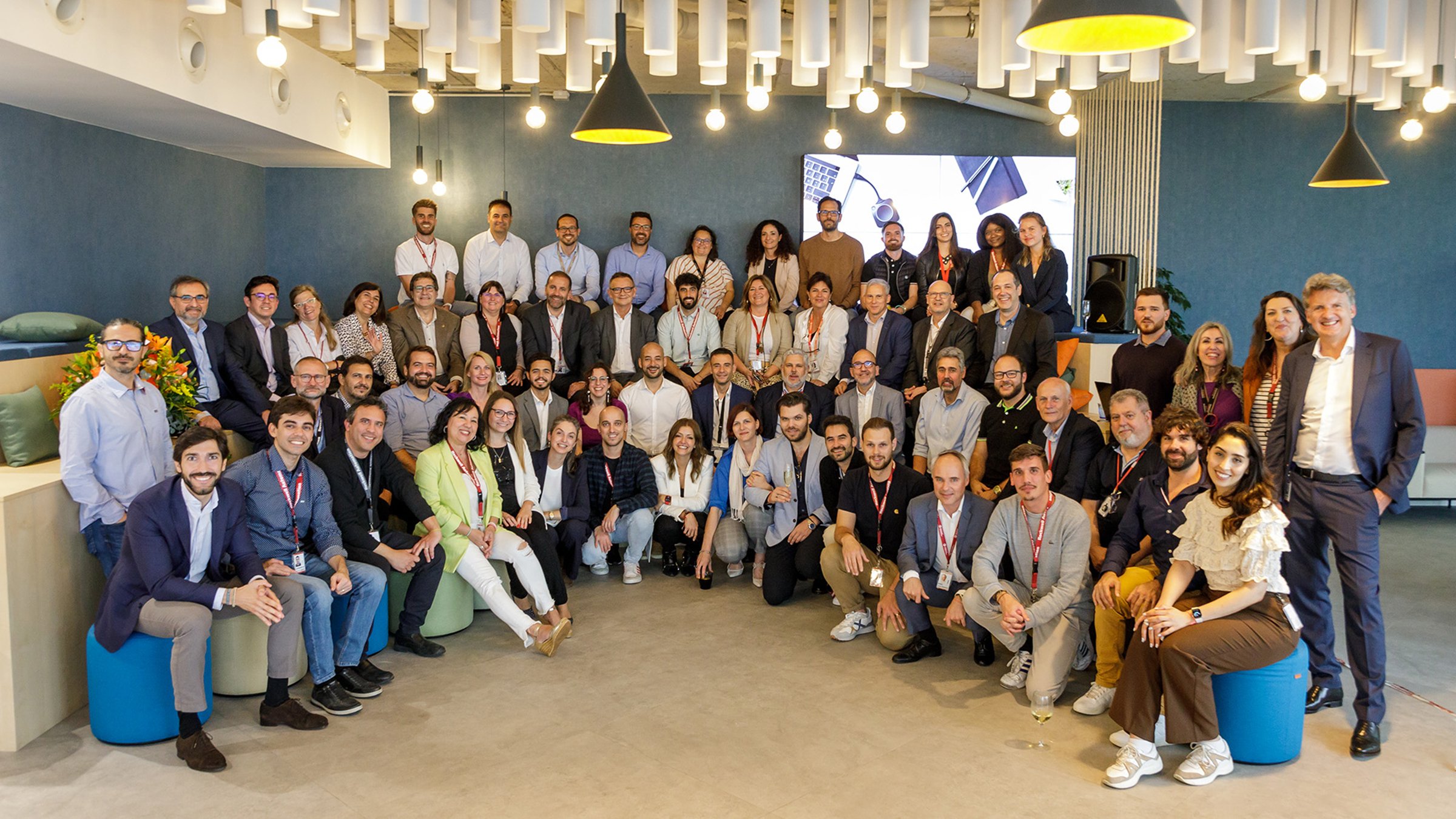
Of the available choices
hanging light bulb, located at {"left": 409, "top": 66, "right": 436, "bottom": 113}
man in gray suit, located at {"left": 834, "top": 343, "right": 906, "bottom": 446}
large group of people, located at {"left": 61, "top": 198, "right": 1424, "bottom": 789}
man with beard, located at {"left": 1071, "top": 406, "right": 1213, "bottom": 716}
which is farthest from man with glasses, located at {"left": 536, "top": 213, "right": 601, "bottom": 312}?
man with beard, located at {"left": 1071, "top": 406, "right": 1213, "bottom": 716}

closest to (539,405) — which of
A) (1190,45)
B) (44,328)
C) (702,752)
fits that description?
(44,328)

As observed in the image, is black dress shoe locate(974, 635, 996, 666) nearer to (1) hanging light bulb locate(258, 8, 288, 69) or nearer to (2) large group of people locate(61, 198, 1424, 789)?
(2) large group of people locate(61, 198, 1424, 789)

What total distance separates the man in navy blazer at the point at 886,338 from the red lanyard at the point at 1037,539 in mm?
2509

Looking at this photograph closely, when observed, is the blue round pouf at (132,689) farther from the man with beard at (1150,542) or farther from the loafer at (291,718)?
the man with beard at (1150,542)

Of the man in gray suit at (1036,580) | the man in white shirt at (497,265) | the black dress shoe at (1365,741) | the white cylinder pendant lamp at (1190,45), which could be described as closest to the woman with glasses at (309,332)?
the man in white shirt at (497,265)

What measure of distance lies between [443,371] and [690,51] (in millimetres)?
3136

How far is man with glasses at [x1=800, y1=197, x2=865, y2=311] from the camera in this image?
27.4 feet

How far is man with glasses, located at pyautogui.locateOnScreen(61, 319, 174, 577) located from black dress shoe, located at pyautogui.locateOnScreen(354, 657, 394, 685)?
1055mm

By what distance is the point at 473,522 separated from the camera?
5316mm

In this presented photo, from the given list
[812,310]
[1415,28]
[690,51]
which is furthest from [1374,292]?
[690,51]

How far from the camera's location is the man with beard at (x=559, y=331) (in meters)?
7.49

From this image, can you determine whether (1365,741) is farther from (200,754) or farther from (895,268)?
(895,268)

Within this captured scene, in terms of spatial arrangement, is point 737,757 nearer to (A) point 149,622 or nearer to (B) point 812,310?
(A) point 149,622

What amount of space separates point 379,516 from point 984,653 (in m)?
2.97
